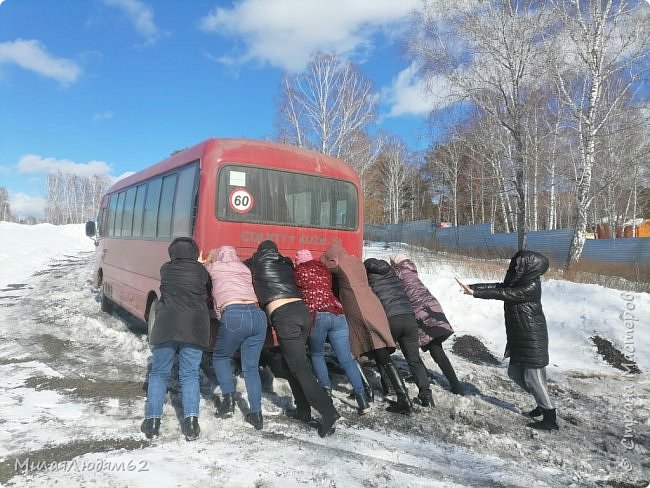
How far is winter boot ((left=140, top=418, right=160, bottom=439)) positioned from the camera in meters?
3.68

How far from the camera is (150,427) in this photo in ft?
12.1

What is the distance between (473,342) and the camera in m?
7.80

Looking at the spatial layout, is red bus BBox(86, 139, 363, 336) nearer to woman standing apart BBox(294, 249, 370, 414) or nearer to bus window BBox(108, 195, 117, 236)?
woman standing apart BBox(294, 249, 370, 414)

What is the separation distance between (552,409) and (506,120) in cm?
1538

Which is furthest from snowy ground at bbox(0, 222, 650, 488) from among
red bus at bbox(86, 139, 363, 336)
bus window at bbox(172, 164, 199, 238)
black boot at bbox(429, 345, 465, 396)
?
bus window at bbox(172, 164, 199, 238)

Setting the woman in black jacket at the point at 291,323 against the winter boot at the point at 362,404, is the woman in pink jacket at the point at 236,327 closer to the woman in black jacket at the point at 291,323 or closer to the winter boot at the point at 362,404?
the woman in black jacket at the point at 291,323

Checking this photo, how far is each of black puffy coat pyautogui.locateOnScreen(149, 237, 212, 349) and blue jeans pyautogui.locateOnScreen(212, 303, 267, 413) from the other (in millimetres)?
203

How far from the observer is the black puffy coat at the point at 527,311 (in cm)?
443

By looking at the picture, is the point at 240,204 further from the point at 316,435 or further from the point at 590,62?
the point at 590,62

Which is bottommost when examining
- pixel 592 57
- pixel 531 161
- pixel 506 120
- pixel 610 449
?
pixel 610 449

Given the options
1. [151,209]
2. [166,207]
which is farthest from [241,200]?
[151,209]

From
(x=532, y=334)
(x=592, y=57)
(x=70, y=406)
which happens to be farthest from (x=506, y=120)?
(x=70, y=406)

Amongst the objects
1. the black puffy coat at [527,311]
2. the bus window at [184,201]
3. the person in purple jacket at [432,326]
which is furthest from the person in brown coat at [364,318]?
the bus window at [184,201]

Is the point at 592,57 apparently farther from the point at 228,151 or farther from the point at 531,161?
the point at 228,151
